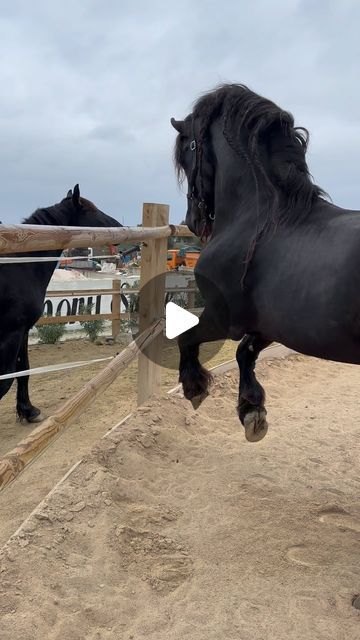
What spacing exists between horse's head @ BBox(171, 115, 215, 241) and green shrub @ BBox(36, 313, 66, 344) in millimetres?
5526

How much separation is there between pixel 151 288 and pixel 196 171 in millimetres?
1256

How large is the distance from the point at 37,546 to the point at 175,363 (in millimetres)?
4230

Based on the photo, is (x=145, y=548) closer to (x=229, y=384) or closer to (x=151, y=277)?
(x=151, y=277)

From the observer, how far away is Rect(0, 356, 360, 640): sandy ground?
2.14 m

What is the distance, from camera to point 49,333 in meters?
8.55

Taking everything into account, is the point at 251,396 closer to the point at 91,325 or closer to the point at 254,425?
the point at 254,425

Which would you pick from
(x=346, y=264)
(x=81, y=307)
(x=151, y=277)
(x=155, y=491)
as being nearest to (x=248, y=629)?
(x=155, y=491)

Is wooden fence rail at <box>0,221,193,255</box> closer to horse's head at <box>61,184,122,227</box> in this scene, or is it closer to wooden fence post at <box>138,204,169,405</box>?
wooden fence post at <box>138,204,169,405</box>

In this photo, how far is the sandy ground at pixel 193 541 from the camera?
2.14 metres

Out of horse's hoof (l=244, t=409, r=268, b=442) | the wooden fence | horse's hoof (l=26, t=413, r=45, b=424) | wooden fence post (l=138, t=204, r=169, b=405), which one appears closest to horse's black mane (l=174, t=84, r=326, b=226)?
the wooden fence

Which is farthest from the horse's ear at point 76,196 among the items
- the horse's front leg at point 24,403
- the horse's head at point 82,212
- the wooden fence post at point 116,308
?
the wooden fence post at point 116,308

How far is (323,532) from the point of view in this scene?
2836 millimetres

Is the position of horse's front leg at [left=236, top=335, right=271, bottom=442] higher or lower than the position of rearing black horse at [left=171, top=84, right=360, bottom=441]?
lower

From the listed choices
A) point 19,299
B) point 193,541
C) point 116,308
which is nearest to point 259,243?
point 193,541
